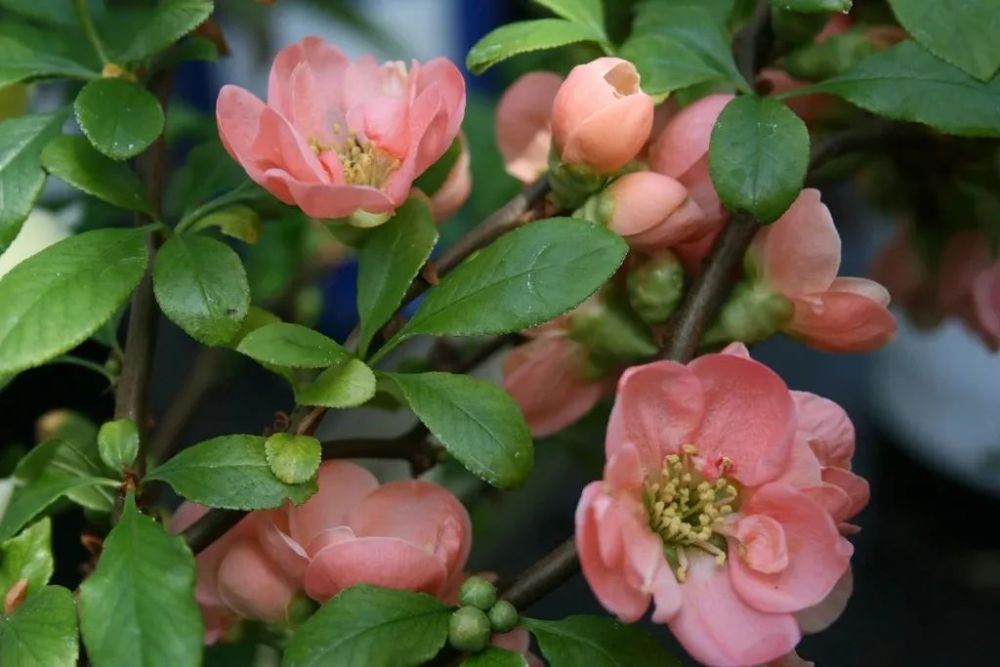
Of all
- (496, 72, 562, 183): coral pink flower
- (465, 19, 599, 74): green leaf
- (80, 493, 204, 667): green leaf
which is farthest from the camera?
(496, 72, 562, 183): coral pink flower

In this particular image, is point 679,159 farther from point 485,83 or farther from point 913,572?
point 485,83

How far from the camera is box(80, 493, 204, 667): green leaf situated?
32 centimetres

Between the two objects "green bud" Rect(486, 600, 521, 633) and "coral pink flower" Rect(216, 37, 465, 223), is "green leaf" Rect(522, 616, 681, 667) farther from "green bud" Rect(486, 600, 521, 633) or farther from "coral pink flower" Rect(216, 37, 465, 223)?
"coral pink flower" Rect(216, 37, 465, 223)

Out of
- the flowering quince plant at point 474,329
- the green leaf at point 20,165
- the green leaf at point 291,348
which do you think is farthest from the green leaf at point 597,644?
the green leaf at point 20,165

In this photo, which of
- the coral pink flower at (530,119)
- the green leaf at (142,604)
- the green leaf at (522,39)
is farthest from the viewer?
the coral pink flower at (530,119)

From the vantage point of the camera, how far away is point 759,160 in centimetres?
38

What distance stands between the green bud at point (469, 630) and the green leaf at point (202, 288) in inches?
4.4

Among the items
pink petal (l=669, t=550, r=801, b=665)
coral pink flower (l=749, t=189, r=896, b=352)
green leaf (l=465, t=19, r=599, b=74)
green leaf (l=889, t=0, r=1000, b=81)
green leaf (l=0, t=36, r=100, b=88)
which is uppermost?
green leaf (l=889, t=0, r=1000, b=81)

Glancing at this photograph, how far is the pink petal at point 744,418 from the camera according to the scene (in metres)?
0.36

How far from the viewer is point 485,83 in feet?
5.33

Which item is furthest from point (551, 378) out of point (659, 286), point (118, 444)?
point (118, 444)

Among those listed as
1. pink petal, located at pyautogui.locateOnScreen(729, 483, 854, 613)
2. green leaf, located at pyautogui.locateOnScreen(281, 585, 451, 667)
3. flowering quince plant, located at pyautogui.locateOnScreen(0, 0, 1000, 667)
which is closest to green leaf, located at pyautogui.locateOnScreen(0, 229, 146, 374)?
flowering quince plant, located at pyautogui.locateOnScreen(0, 0, 1000, 667)

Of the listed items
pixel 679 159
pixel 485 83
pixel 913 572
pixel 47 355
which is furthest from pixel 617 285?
pixel 485 83

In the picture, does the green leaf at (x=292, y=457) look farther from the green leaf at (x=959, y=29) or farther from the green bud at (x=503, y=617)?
the green leaf at (x=959, y=29)
